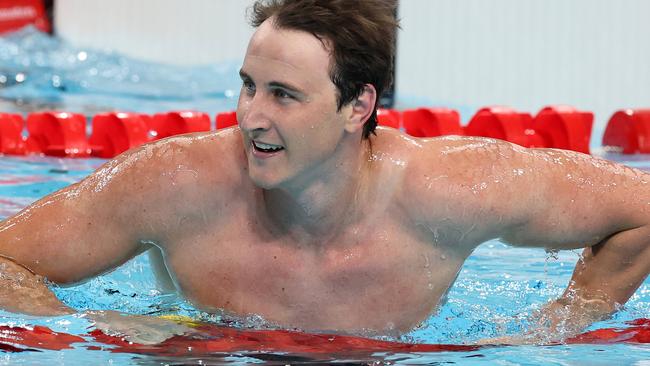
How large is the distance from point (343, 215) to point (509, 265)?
161 centimetres

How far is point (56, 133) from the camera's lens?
238 inches

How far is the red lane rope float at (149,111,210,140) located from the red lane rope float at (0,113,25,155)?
2.57ft

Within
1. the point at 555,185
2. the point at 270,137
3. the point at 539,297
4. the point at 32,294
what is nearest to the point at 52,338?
the point at 32,294

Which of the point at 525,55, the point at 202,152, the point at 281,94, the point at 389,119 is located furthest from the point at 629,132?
the point at 281,94

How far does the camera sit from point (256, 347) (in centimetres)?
243

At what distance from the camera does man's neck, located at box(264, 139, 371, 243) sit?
2.49m

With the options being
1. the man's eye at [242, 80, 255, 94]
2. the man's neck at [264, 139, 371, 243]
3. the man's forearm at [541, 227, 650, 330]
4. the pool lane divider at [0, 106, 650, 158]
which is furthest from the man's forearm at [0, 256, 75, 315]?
the pool lane divider at [0, 106, 650, 158]

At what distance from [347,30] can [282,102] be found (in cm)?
A: 23

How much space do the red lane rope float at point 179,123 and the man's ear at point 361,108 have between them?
354 cm

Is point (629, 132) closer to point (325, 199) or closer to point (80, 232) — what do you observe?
point (325, 199)

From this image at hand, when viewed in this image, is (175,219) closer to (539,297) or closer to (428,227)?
(428,227)

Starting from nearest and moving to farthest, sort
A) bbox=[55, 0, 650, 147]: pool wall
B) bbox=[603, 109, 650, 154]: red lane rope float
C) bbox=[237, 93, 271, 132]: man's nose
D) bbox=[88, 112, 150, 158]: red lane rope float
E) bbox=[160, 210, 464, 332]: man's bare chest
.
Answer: bbox=[237, 93, 271, 132]: man's nose, bbox=[160, 210, 464, 332]: man's bare chest, bbox=[88, 112, 150, 158]: red lane rope float, bbox=[603, 109, 650, 154]: red lane rope float, bbox=[55, 0, 650, 147]: pool wall

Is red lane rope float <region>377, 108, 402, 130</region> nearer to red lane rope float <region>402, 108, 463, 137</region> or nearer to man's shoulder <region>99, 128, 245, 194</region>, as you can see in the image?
red lane rope float <region>402, 108, 463, 137</region>

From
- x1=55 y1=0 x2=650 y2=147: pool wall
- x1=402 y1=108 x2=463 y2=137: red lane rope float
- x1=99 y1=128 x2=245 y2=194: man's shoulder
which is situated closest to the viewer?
x1=99 y1=128 x2=245 y2=194: man's shoulder
